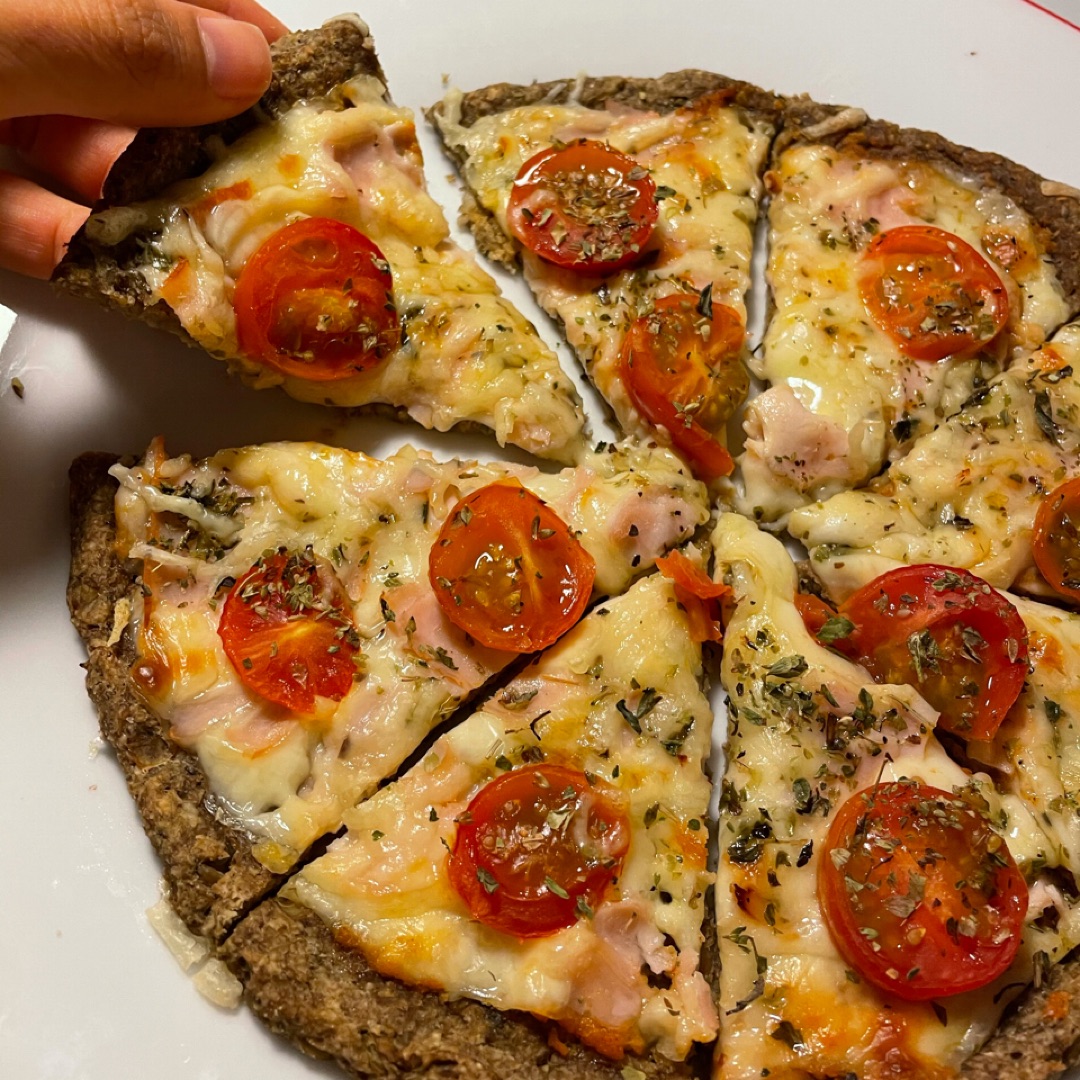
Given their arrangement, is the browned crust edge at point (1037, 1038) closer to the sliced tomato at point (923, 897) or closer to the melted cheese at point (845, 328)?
the sliced tomato at point (923, 897)

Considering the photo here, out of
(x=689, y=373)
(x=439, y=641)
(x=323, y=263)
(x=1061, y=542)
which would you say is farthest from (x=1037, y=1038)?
(x=323, y=263)

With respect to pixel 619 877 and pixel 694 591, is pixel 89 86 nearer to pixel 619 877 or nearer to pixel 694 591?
pixel 694 591

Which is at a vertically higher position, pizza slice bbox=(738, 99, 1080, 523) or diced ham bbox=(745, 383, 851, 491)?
pizza slice bbox=(738, 99, 1080, 523)

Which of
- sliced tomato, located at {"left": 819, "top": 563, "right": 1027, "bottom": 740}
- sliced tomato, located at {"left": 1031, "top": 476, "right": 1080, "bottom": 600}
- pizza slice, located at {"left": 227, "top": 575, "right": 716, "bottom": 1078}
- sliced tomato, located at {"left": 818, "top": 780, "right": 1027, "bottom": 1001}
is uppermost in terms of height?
sliced tomato, located at {"left": 1031, "top": 476, "right": 1080, "bottom": 600}

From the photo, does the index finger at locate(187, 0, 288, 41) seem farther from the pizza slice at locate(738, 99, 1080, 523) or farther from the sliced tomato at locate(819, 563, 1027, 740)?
the sliced tomato at locate(819, 563, 1027, 740)

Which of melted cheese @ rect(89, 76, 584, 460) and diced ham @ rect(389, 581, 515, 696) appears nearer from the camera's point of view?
diced ham @ rect(389, 581, 515, 696)

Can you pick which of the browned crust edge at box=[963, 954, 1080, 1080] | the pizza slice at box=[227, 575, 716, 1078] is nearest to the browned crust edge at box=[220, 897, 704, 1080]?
the pizza slice at box=[227, 575, 716, 1078]

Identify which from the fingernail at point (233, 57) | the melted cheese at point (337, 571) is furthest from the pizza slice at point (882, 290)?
the fingernail at point (233, 57)
